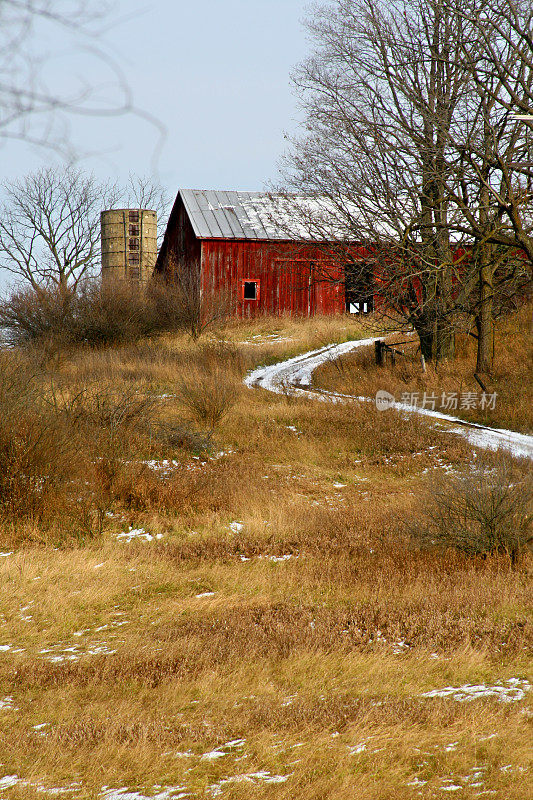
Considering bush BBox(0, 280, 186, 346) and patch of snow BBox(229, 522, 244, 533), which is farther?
bush BBox(0, 280, 186, 346)

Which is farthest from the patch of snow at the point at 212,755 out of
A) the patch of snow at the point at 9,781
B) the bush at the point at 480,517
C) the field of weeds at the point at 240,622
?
the bush at the point at 480,517

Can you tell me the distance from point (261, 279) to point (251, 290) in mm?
683

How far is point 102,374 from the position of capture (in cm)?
1945

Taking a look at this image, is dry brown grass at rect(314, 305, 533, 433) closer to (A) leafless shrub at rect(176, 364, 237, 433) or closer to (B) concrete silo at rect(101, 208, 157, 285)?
(A) leafless shrub at rect(176, 364, 237, 433)

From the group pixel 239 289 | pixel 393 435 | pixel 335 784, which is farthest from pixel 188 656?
pixel 239 289

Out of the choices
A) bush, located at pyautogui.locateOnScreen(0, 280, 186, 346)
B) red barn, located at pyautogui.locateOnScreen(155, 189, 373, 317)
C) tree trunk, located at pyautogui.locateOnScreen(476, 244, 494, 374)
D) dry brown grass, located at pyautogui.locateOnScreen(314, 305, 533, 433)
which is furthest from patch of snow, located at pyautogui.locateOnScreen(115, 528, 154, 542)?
red barn, located at pyautogui.locateOnScreen(155, 189, 373, 317)

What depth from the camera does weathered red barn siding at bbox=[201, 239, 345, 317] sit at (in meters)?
31.0

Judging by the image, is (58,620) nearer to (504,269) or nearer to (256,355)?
(504,269)

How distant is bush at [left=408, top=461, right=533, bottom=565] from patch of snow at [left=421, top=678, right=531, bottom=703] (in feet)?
9.35

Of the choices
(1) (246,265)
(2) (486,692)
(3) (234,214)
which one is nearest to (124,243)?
(3) (234,214)

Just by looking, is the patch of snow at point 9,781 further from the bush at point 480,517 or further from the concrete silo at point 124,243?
the concrete silo at point 124,243

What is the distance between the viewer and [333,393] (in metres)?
18.1

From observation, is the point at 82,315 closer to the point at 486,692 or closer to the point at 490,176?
the point at 490,176

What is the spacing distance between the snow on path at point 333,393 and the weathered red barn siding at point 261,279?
5786mm
